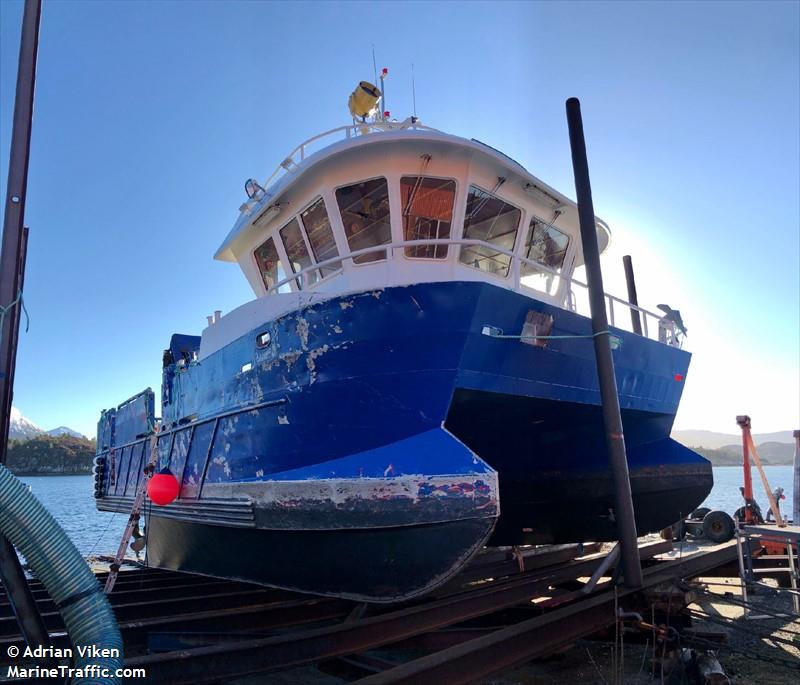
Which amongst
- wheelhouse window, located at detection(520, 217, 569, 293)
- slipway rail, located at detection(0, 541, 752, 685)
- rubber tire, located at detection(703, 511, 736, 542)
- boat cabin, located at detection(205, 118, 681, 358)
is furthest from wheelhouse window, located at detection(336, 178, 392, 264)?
rubber tire, located at detection(703, 511, 736, 542)

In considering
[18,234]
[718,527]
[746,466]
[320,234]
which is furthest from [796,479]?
[18,234]

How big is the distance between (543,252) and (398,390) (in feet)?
11.4

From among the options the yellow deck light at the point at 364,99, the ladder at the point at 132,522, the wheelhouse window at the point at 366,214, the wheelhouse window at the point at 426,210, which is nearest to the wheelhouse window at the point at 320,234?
the wheelhouse window at the point at 366,214

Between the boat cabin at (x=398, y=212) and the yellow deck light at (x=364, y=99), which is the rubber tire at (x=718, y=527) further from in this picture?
the yellow deck light at (x=364, y=99)

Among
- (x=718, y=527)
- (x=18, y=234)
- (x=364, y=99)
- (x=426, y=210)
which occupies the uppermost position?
(x=364, y=99)

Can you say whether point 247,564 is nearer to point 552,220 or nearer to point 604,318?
point 604,318

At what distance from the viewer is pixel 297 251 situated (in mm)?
6434

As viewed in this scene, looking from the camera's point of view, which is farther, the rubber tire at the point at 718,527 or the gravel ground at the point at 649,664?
the rubber tire at the point at 718,527

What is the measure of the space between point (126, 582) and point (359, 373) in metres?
5.14

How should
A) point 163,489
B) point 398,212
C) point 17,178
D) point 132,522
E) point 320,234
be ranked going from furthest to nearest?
point 132,522 < point 163,489 < point 320,234 < point 398,212 < point 17,178

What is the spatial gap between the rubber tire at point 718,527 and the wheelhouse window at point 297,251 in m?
8.87

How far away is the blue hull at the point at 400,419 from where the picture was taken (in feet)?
13.7

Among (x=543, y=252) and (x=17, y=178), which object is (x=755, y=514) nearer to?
(x=543, y=252)

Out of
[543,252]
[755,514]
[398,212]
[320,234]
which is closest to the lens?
[398,212]
